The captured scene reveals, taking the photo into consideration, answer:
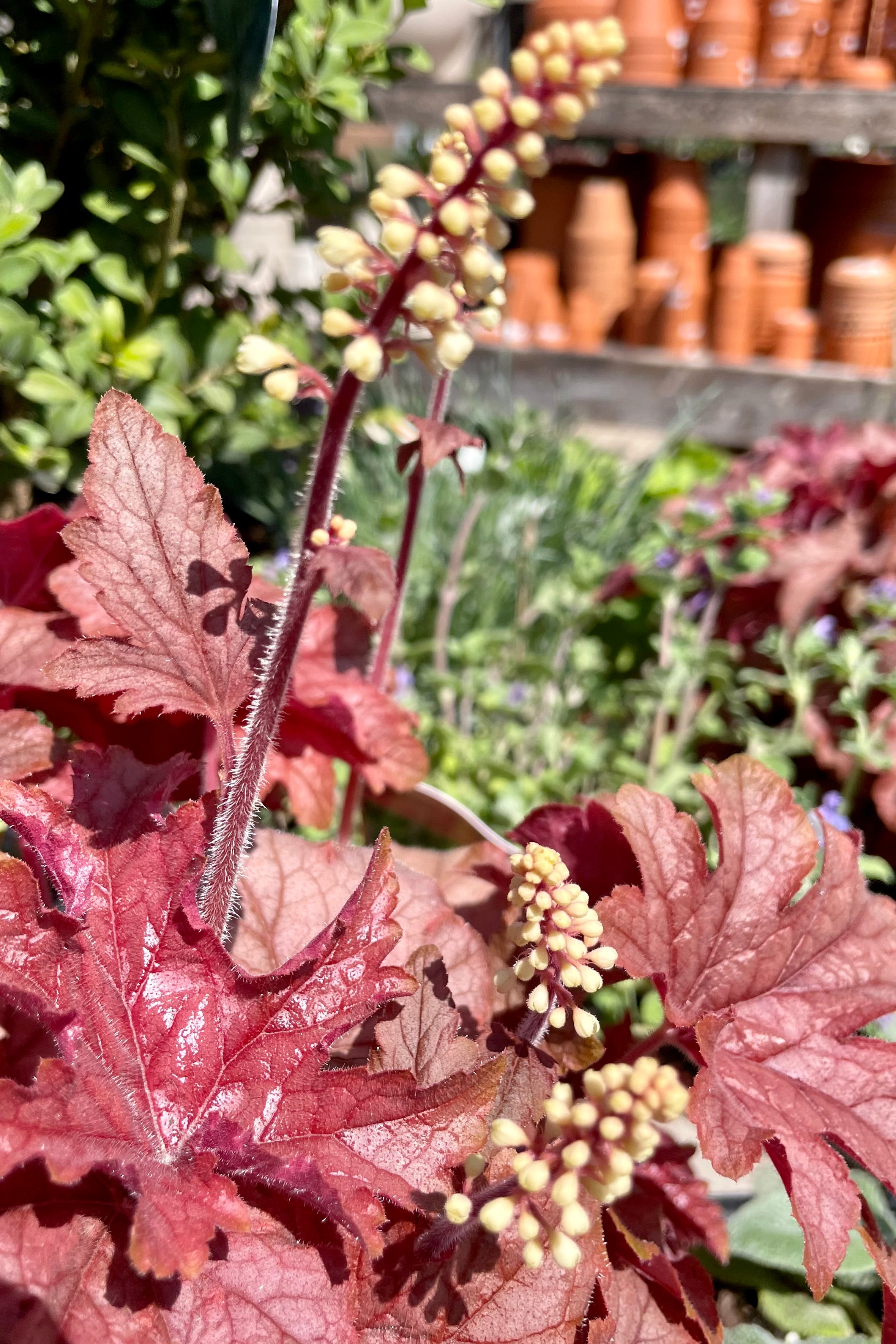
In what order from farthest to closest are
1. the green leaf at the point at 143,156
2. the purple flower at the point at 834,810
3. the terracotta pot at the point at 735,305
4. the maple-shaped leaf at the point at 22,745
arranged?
the terracotta pot at the point at 735,305 < the purple flower at the point at 834,810 < the green leaf at the point at 143,156 < the maple-shaped leaf at the point at 22,745

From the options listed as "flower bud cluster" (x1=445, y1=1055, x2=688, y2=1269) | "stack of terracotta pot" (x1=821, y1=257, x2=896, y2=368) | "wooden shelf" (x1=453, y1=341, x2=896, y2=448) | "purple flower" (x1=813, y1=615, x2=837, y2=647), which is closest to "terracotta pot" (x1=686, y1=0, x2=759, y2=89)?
"stack of terracotta pot" (x1=821, y1=257, x2=896, y2=368)

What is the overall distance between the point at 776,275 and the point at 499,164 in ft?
11.2

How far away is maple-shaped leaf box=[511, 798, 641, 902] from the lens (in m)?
0.91

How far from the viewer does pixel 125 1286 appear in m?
0.64

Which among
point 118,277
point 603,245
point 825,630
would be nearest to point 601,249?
point 603,245

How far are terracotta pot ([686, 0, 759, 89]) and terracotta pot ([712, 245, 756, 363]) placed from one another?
20.7 inches

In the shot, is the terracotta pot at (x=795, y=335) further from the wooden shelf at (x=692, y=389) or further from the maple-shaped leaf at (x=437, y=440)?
the maple-shaped leaf at (x=437, y=440)

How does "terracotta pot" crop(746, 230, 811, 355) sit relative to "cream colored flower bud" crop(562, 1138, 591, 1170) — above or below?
above

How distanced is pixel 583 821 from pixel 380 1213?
389mm

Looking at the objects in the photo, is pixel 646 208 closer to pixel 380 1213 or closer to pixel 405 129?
pixel 405 129

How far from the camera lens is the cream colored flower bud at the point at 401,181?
552 millimetres

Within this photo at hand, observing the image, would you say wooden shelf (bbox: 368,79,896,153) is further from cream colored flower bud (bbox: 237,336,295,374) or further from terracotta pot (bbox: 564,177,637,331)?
cream colored flower bud (bbox: 237,336,295,374)

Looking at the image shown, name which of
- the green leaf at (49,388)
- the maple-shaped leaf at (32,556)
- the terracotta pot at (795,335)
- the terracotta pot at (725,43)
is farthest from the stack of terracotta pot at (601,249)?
the maple-shaped leaf at (32,556)

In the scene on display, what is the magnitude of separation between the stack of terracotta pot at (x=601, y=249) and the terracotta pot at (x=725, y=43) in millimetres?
440
